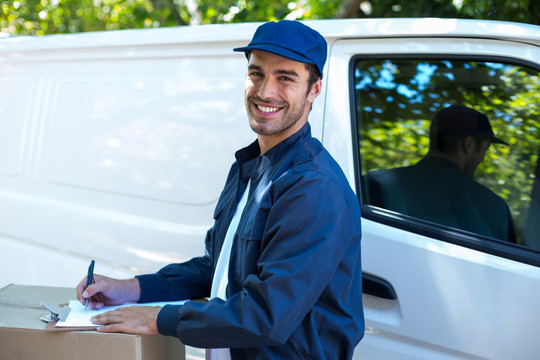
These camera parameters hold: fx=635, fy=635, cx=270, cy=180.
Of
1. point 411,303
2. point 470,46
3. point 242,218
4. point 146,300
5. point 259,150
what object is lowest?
point 411,303

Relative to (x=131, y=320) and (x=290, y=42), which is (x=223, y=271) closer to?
(x=131, y=320)

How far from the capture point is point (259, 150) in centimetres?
192

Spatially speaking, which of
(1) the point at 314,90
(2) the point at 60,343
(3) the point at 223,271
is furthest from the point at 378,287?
(2) the point at 60,343

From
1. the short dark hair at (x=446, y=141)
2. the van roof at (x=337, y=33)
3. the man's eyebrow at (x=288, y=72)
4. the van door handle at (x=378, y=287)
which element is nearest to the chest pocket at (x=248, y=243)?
the man's eyebrow at (x=288, y=72)

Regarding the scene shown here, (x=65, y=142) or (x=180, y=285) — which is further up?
(x=65, y=142)

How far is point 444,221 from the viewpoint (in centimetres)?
220

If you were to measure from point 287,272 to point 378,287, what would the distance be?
2.55 feet

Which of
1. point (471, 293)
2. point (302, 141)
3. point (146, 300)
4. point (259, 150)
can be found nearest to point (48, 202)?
point (146, 300)

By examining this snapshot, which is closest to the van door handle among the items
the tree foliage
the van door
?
the van door

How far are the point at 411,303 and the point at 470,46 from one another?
0.89 m

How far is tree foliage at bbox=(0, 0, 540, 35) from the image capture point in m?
5.82

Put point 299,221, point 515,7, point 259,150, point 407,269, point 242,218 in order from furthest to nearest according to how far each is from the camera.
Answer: point 515,7, point 407,269, point 259,150, point 242,218, point 299,221

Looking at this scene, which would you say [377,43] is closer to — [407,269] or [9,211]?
[407,269]

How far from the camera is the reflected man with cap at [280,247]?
1464mm
